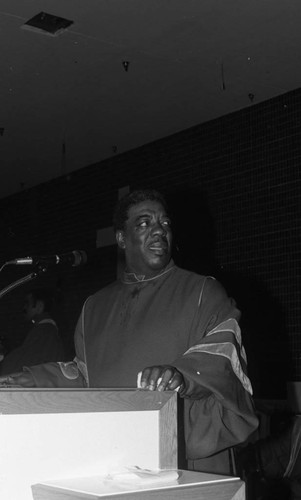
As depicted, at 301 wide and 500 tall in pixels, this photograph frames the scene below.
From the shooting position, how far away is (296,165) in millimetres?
5148

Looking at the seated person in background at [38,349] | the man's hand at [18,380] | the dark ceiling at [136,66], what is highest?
the dark ceiling at [136,66]

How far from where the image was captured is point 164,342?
2.06 m

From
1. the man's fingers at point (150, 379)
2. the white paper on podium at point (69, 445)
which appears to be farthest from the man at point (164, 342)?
the white paper on podium at point (69, 445)

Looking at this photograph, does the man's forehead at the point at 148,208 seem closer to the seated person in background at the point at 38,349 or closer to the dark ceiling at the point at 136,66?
the dark ceiling at the point at 136,66

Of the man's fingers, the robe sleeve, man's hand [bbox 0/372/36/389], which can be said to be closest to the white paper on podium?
the man's fingers

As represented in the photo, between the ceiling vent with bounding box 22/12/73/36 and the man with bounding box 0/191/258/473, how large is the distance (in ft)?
7.23

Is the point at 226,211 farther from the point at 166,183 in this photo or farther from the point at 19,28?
the point at 19,28

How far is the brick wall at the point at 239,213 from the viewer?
513 centimetres

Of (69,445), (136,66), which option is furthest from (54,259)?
(136,66)

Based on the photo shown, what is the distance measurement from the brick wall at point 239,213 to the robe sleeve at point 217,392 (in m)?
3.27

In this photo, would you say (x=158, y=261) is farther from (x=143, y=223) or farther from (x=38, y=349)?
(x=38, y=349)

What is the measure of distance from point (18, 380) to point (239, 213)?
395cm

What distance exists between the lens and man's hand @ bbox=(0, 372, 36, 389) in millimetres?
1714

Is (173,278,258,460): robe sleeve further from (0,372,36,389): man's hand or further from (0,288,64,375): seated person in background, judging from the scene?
(0,288,64,375): seated person in background
